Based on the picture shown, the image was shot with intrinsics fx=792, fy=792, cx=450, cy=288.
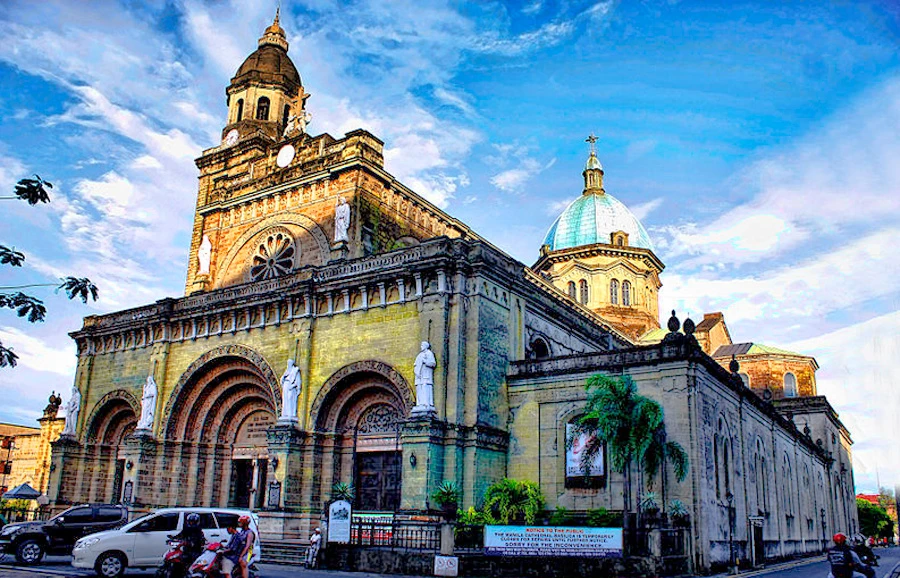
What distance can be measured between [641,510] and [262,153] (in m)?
27.3

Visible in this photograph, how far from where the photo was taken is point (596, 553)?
826 inches

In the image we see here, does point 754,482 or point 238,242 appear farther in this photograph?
point 238,242

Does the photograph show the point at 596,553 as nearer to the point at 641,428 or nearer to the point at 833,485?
the point at 641,428

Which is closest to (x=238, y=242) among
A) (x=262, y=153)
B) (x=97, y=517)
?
(x=262, y=153)

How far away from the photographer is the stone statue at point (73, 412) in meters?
40.6

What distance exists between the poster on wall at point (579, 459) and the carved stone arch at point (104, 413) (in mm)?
22723

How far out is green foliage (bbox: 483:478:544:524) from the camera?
27.3 meters

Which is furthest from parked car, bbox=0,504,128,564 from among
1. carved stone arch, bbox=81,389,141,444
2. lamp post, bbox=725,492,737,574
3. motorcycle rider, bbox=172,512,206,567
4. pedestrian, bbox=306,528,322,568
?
lamp post, bbox=725,492,737,574

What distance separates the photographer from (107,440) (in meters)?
41.1

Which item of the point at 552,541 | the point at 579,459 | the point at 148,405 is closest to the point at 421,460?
the point at 579,459

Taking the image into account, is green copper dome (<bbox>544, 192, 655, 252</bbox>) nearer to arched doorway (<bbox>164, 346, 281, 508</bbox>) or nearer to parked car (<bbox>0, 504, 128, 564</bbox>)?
arched doorway (<bbox>164, 346, 281, 508</bbox>)

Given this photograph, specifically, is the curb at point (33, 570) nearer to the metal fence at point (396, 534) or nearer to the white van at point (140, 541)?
the white van at point (140, 541)

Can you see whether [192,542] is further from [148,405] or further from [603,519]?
[148,405]

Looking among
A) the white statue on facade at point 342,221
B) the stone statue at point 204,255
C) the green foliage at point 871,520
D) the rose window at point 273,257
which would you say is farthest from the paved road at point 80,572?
the green foliage at point 871,520
